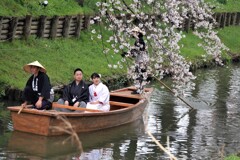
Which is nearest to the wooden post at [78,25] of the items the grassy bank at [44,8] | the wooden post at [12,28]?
the grassy bank at [44,8]

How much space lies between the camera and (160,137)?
1422 centimetres

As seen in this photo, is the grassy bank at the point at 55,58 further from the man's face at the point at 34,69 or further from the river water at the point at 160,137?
the man's face at the point at 34,69

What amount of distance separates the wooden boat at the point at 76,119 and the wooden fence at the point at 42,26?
565 centimetres

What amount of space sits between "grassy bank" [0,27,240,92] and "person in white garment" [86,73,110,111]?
303cm

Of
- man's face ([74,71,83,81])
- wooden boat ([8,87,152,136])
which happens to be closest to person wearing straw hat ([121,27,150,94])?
wooden boat ([8,87,152,136])

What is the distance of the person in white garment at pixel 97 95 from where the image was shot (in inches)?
570

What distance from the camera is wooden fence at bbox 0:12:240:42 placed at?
20.2 m

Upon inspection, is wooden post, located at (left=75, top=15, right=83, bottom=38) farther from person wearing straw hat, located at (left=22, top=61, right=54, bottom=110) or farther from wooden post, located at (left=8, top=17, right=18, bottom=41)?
person wearing straw hat, located at (left=22, top=61, right=54, bottom=110)

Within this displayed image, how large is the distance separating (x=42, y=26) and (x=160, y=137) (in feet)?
28.9

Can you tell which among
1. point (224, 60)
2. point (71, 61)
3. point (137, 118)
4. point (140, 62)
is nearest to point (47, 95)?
point (140, 62)

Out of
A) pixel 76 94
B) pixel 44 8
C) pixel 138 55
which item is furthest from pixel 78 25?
pixel 76 94

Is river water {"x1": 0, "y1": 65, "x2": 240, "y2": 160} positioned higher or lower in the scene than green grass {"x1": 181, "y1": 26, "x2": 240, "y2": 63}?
lower

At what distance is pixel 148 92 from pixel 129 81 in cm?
372

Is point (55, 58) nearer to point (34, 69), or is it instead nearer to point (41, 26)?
point (41, 26)
